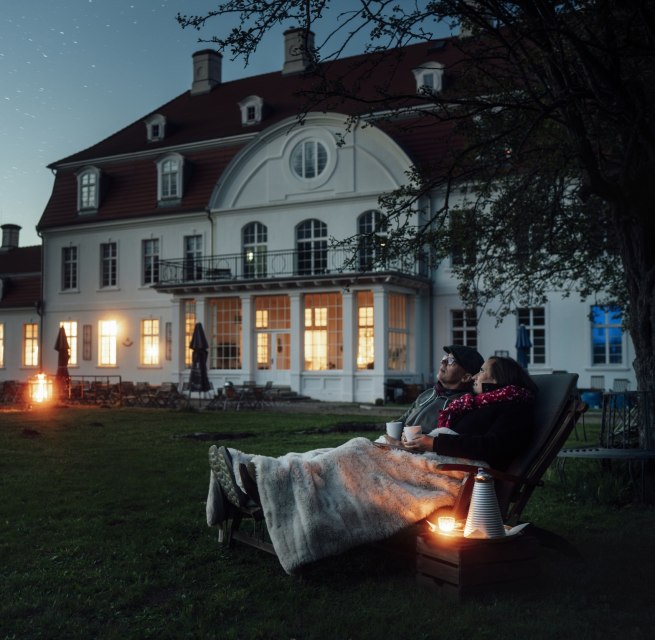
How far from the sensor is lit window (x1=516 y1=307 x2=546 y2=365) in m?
25.3

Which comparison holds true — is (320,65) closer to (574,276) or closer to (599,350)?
(574,276)

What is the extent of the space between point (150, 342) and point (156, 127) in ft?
29.2

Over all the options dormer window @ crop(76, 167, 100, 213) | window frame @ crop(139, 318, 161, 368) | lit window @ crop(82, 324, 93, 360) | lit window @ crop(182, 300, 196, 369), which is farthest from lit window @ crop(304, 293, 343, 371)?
dormer window @ crop(76, 167, 100, 213)

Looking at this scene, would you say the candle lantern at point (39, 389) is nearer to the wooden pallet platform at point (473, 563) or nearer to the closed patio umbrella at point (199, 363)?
the closed patio umbrella at point (199, 363)

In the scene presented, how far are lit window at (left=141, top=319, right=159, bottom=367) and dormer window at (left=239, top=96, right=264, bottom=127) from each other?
8210mm

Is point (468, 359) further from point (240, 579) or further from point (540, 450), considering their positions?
point (240, 579)

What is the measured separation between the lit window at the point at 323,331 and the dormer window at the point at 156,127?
1128cm

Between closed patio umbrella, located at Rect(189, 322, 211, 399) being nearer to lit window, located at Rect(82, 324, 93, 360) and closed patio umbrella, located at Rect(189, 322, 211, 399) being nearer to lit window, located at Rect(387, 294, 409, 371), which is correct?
lit window, located at Rect(387, 294, 409, 371)

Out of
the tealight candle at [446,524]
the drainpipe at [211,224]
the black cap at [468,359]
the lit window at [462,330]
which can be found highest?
the drainpipe at [211,224]

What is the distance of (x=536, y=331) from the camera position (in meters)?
25.5

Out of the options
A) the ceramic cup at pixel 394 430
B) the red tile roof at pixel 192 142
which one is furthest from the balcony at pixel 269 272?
the ceramic cup at pixel 394 430

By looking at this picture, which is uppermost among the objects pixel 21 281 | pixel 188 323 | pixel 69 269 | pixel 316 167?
pixel 316 167

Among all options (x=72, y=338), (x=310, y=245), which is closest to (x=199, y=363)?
(x=310, y=245)

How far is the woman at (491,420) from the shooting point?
4.73 m
